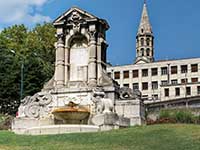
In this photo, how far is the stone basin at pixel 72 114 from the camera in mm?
35375

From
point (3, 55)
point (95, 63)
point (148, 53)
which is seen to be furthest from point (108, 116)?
point (148, 53)

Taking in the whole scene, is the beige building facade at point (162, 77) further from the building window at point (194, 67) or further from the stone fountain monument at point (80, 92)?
the stone fountain monument at point (80, 92)

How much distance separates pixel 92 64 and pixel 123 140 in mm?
15401

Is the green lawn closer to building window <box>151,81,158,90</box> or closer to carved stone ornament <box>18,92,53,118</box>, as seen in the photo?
carved stone ornament <box>18,92,53,118</box>

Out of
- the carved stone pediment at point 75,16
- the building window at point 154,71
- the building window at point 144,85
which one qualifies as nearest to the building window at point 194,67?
the building window at point 154,71

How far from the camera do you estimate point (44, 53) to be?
263 ft

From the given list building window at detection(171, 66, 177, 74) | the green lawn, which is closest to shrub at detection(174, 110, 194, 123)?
the green lawn

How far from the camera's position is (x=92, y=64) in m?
39.7

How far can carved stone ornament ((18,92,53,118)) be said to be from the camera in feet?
121

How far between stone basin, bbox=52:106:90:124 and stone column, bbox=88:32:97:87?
10.2 ft

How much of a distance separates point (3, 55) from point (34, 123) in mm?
36326

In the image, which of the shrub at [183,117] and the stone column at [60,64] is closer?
the stone column at [60,64]

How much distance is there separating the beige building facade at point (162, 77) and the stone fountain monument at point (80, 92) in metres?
68.9

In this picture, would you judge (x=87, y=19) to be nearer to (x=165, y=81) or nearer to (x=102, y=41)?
(x=102, y=41)
